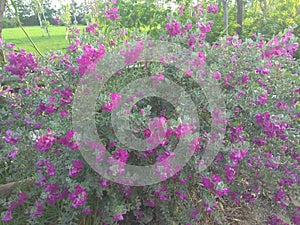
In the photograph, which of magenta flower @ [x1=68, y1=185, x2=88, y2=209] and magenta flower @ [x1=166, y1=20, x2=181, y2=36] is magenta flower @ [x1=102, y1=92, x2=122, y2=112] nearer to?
magenta flower @ [x1=68, y1=185, x2=88, y2=209]

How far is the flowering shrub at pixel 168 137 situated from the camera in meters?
1.79

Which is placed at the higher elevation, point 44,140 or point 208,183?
point 44,140

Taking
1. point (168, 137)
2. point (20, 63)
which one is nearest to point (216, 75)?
point (168, 137)

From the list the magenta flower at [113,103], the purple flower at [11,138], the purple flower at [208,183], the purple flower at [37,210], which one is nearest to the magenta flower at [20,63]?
the purple flower at [11,138]

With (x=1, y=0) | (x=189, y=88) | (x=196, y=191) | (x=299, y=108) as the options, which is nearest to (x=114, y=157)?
(x=189, y=88)

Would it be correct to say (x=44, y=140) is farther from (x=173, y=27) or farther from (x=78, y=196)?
(x=173, y=27)

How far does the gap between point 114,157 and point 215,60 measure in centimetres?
103

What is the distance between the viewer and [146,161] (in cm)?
197

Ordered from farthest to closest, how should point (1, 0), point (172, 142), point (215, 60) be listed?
point (1, 0), point (215, 60), point (172, 142)

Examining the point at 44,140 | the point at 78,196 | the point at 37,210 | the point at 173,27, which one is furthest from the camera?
the point at 173,27

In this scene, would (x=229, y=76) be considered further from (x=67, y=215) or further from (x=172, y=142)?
(x=67, y=215)

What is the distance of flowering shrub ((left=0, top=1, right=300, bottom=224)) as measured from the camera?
1.79 metres

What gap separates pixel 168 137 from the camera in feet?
5.65

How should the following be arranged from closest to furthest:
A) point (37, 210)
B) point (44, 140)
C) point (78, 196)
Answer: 1. point (44, 140)
2. point (78, 196)
3. point (37, 210)
